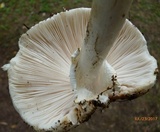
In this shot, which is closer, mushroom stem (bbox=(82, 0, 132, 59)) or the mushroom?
mushroom stem (bbox=(82, 0, 132, 59))

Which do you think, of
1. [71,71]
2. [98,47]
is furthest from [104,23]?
[71,71]

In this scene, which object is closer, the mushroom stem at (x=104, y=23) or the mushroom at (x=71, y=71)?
the mushroom stem at (x=104, y=23)

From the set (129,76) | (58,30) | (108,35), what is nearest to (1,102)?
(58,30)

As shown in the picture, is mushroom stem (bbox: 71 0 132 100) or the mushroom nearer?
mushroom stem (bbox: 71 0 132 100)

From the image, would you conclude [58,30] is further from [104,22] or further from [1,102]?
[1,102]

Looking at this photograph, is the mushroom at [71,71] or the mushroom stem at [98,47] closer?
the mushroom stem at [98,47]

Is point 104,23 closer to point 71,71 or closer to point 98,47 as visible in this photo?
point 98,47
